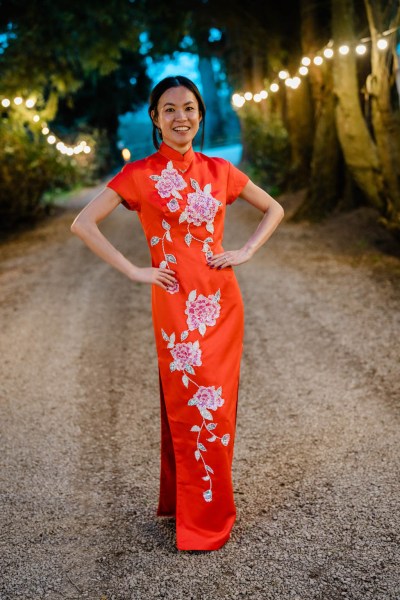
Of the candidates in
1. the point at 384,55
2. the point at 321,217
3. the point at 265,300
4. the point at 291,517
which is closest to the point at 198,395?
the point at 291,517

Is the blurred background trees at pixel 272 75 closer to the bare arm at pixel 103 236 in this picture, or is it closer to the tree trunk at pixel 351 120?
the tree trunk at pixel 351 120

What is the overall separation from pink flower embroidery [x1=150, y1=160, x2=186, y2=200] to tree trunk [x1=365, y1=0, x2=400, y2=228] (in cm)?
621

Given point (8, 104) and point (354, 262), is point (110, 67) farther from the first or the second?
point (354, 262)

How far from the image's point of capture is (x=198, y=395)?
292 cm

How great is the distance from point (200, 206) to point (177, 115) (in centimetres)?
42

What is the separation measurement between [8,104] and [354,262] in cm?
1025

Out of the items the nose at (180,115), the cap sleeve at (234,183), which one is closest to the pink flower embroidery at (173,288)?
the cap sleeve at (234,183)

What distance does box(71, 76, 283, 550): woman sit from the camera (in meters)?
2.83

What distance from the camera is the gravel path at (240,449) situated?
9.37 feet

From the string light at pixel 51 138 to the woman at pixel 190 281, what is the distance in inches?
529

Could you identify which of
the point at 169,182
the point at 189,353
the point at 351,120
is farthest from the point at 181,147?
the point at 351,120

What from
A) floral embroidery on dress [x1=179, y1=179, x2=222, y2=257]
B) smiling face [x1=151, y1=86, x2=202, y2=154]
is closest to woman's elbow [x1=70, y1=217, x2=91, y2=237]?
floral embroidery on dress [x1=179, y1=179, x2=222, y2=257]

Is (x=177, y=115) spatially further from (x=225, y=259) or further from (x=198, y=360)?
(x=198, y=360)

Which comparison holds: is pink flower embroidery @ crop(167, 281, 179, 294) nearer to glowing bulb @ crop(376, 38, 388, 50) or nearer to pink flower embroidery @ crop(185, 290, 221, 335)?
pink flower embroidery @ crop(185, 290, 221, 335)
